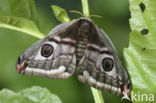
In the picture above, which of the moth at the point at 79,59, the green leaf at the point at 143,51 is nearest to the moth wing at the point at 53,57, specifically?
the moth at the point at 79,59

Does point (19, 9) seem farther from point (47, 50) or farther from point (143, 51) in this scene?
point (143, 51)

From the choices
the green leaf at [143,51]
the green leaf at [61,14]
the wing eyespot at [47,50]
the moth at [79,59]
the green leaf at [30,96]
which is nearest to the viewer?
the green leaf at [30,96]

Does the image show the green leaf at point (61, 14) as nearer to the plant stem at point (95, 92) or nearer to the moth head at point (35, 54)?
the plant stem at point (95, 92)

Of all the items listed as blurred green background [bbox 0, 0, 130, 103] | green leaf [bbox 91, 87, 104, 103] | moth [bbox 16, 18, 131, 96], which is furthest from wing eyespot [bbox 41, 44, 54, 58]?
blurred green background [bbox 0, 0, 130, 103]

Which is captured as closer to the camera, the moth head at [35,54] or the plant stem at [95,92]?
the plant stem at [95,92]

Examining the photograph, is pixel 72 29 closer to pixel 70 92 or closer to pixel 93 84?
pixel 93 84

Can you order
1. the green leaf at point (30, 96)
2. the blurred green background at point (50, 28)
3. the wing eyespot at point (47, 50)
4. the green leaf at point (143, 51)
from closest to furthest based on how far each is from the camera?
the green leaf at point (30, 96) → the green leaf at point (143, 51) → the wing eyespot at point (47, 50) → the blurred green background at point (50, 28)

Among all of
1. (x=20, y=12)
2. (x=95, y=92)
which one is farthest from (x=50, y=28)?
(x=95, y=92)
